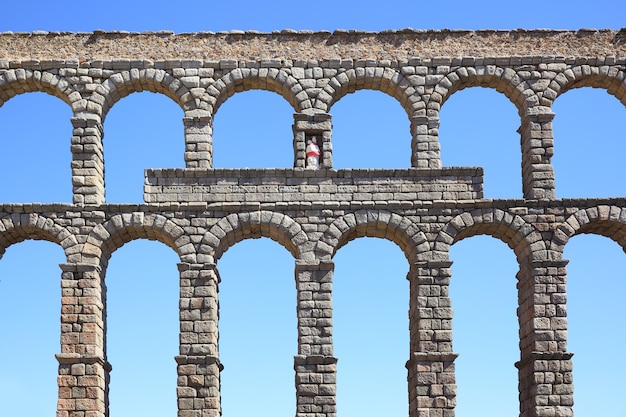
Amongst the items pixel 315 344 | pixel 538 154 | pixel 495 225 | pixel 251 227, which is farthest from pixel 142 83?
pixel 538 154

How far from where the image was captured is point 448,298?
3008cm

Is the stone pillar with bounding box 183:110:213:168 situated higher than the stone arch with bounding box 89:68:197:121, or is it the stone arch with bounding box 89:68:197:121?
the stone arch with bounding box 89:68:197:121

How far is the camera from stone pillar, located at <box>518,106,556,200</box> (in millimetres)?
30859

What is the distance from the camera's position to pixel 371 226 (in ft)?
100

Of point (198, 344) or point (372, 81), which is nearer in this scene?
point (198, 344)

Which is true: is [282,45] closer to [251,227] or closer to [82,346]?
[251,227]

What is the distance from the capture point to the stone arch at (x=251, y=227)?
30297mm

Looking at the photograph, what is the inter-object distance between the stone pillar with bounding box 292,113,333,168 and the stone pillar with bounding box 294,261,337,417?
8.79 feet

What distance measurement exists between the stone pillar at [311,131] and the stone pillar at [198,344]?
3524 mm

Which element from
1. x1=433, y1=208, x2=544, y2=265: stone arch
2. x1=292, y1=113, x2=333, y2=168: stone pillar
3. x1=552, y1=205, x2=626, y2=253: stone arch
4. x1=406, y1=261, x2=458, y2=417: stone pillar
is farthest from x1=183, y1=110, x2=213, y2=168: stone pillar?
x1=552, y1=205, x2=626, y2=253: stone arch

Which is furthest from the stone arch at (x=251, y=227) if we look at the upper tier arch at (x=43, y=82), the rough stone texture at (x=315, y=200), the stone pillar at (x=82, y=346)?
the upper tier arch at (x=43, y=82)

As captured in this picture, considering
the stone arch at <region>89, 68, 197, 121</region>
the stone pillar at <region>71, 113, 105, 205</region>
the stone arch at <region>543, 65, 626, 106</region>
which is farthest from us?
the stone arch at <region>543, 65, 626, 106</region>

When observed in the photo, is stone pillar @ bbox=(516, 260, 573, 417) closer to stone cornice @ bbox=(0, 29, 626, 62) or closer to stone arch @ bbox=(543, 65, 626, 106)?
stone arch @ bbox=(543, 65, 626, 106)

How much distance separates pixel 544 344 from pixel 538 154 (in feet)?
15.1
